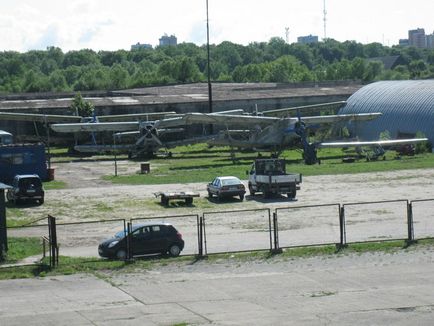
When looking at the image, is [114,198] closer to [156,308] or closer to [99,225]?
[99,225]

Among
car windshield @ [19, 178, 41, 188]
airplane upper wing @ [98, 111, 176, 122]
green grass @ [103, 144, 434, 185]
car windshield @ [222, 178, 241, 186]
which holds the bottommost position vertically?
green grass @ [103, 144, 434, 185]

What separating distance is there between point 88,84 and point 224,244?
158309 millimetres

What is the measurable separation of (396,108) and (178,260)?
54.5 metres

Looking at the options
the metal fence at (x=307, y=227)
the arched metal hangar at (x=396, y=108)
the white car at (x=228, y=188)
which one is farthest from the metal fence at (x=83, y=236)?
the arched metal hangar at (x=396, y=108)

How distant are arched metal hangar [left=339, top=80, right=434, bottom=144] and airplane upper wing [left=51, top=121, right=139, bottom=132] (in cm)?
1929

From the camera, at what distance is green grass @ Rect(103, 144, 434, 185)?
5850cm

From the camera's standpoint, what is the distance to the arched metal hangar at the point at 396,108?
78500mm

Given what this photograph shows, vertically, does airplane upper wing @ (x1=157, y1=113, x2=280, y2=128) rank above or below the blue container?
above

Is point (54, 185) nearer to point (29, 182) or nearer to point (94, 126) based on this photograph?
point (29, 182)

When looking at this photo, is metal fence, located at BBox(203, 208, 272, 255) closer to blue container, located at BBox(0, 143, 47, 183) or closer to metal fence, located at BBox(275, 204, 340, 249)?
metal fence, located at BBox(275, 204, 340, 249)

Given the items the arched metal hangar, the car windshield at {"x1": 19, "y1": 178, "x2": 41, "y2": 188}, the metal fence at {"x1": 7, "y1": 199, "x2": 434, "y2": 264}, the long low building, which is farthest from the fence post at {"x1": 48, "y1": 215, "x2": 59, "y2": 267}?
the long low building

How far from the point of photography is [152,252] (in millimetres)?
32344

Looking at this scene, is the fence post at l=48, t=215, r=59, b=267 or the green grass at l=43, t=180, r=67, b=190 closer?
the fence post at l=48, t=215, r=59, b=267

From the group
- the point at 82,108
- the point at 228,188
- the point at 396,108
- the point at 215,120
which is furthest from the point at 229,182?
the point at 82,108
